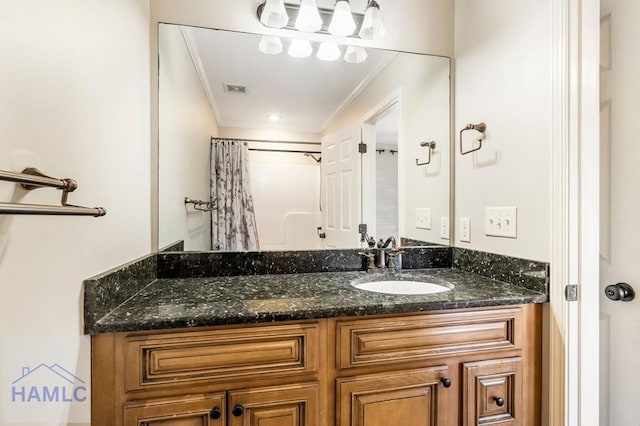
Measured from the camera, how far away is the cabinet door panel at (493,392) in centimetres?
108

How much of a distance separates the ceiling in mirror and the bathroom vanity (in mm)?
843

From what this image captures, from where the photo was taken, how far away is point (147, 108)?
1.30m

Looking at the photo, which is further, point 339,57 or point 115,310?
point 339,57

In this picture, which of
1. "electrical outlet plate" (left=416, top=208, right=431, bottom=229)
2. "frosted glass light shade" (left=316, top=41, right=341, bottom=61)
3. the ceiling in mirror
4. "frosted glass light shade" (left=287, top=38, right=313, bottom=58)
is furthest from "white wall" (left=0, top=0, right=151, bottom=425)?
"electrical outlet plate" (left=416, top=208, right=431, bottom=229)

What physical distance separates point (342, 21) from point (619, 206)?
1.37 meters

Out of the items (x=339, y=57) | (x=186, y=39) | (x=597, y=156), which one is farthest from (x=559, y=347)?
(x=186, y=39)

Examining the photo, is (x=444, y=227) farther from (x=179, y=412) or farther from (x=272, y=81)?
(x=179, y=412)

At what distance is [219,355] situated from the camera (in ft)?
2.95

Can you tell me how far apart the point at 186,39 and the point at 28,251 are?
3.89 feet

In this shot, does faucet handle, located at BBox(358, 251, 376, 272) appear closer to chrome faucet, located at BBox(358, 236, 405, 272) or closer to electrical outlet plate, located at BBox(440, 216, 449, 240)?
chrome faucet, located at BBox(358, 236, 405, 272)

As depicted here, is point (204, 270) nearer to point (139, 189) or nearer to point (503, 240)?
point (139, 189)

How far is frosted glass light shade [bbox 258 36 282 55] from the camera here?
1497mm

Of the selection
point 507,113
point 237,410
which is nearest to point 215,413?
point 237,410

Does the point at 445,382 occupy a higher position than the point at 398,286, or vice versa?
the point at 398,286
